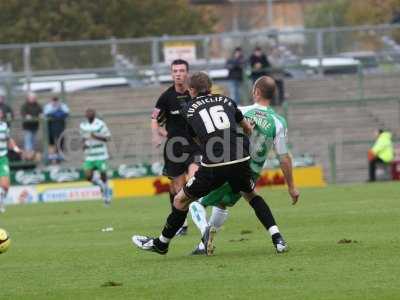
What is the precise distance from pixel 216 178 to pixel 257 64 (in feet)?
73.6

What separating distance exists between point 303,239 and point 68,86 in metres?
22.0

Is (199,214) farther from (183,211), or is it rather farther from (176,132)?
(176,132)

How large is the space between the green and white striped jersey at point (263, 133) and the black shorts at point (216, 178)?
16.7 inches

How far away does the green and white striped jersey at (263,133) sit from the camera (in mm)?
13055

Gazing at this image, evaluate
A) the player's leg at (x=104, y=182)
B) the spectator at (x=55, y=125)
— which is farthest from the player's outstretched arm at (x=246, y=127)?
the spectator at (x=55, y=125)

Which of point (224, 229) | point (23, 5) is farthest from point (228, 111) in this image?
point (23, 5)

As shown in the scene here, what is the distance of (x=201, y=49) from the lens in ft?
118

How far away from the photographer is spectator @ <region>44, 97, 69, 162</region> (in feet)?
108

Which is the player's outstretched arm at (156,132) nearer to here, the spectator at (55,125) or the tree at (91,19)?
the spectator at (55,125)

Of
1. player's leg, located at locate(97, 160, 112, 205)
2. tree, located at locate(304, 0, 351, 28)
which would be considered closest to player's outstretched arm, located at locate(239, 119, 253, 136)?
player's leg, located at locate(97, 160, 112, 205)

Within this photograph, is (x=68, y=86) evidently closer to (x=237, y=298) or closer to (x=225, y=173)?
(x=225, y=173)

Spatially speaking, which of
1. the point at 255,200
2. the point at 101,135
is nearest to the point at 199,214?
the point at 255,200

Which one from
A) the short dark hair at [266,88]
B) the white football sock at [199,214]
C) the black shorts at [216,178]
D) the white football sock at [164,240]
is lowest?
the white football sock at [164,240]

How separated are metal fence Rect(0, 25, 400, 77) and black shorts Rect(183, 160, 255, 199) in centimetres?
2274
